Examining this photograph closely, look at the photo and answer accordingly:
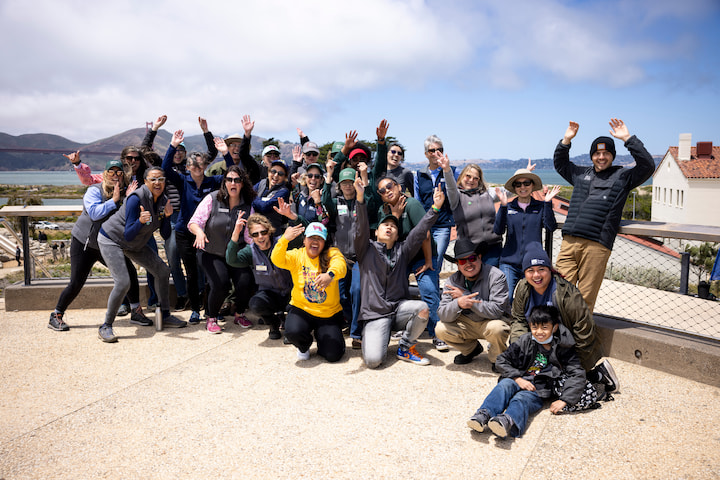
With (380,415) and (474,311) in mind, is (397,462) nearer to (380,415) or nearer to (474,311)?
(380,415)

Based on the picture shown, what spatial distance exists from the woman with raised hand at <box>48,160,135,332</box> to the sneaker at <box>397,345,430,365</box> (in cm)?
350

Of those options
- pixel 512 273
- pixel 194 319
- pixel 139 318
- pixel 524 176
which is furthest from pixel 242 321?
pixel 524 176

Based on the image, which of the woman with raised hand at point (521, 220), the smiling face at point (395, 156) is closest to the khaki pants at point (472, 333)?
the woman with raised hand at point (521, 220)

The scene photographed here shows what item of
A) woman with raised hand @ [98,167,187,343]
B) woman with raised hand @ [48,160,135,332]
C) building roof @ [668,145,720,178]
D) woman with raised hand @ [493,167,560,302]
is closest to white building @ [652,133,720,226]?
building roof @ [668,145,720,178]

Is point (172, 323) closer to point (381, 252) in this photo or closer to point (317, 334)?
point (317, 334)

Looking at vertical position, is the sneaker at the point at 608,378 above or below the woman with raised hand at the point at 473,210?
below

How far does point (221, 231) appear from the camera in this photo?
5.48 metres

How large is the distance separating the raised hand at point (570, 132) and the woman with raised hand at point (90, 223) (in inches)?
188

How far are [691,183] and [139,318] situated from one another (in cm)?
6564

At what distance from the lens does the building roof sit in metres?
55.2

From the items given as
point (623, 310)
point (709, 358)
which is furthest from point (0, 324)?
point (623, 310)

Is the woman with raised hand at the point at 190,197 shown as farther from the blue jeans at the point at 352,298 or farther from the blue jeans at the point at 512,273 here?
the blue jeans at the point at 512,273

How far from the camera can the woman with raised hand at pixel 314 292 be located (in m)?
4.70

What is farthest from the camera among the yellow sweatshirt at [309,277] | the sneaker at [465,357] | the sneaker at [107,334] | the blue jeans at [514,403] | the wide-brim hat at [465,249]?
the sneaker at [107,334]
